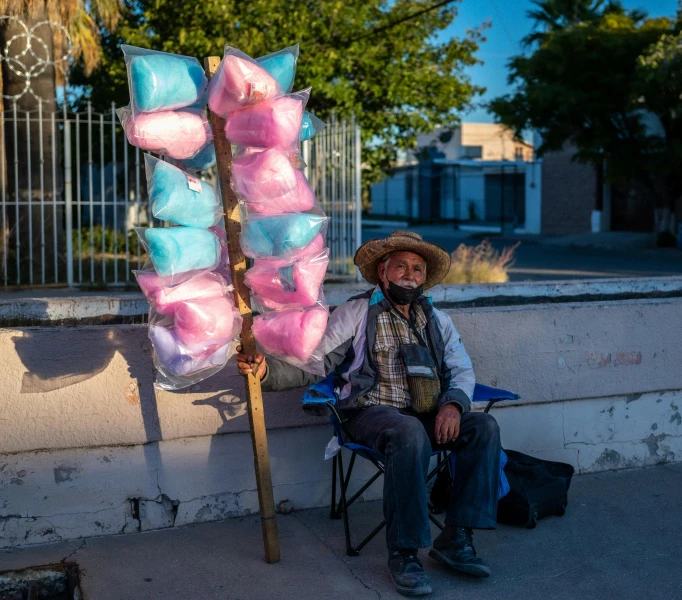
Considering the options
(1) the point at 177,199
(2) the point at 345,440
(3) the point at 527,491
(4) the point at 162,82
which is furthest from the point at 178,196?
(3) the point at 527,491

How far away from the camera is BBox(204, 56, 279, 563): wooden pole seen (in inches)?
146

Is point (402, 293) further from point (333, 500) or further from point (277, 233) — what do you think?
point (333, 500)

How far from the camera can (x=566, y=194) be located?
3322 cm

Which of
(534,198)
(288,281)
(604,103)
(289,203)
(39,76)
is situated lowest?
(288,281)

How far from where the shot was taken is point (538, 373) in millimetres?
5145

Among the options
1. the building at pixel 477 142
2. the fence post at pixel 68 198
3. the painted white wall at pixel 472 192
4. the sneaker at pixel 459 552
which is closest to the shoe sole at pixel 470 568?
the sneaker at pixel 459 552

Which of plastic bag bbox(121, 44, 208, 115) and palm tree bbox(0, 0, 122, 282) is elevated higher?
palm tree bbox(0, 0, 122, 282)

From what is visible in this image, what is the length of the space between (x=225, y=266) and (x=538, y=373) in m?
2.16

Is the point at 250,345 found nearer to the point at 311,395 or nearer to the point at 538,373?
the point at 311,395

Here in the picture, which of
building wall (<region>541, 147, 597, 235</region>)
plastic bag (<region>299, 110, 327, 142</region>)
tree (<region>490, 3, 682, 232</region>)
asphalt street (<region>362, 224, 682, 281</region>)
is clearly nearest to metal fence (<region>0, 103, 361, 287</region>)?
asphalt street (<region>362, 224, 682, 281</region>)

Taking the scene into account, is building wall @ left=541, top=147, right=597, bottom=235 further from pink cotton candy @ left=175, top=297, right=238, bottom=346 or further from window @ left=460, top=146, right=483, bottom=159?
pink cotton candy @ left=175, top=297, right=238, bottom=346

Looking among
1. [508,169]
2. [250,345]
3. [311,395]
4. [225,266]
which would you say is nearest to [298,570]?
[311,395]

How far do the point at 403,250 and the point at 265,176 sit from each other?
1.04m

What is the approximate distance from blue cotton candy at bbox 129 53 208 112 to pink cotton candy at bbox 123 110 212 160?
4 cm
